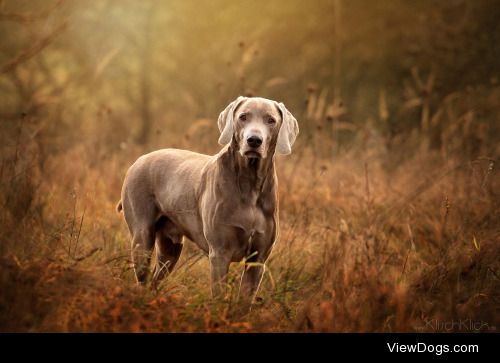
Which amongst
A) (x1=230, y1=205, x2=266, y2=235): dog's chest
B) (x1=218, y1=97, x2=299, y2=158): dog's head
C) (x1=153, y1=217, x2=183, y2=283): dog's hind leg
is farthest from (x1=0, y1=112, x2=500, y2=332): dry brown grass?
(x1=218, y1=97, x2=299, y2=158): dog's head

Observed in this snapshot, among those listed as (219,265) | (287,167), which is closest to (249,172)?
(219,265)

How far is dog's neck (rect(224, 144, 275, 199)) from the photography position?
4594mm

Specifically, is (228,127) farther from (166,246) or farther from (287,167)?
(287,167)

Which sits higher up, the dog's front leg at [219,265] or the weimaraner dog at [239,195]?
the weimaraner dog at [239,195]

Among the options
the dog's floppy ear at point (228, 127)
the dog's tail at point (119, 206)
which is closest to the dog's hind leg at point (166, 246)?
the dog's tail at point (119, 206)

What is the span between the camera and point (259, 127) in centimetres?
448

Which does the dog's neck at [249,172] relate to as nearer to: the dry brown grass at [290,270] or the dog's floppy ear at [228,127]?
the dog's floppy ear at [228,127]

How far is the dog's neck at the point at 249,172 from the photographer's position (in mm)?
4594

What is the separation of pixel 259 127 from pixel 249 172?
323 mm

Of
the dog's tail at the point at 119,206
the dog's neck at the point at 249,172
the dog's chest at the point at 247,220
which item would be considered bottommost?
the dog's tail at the point at 119,206

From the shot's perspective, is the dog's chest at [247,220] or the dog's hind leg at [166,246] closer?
the dog's chest at [247,220]

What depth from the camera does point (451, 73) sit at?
14.1 m

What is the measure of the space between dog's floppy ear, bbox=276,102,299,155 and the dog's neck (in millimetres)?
121
